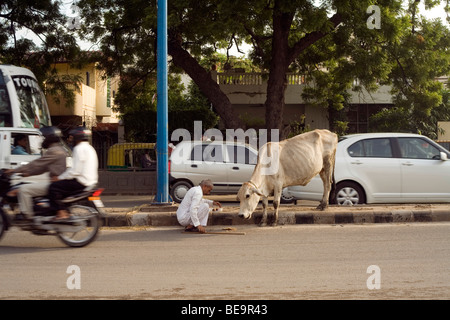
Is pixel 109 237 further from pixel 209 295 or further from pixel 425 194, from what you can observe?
pixel 425 194

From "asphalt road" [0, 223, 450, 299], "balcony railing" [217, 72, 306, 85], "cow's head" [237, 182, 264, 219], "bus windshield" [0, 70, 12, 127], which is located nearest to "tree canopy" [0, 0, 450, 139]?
"balcony railing" [217, 72, 306, 85]

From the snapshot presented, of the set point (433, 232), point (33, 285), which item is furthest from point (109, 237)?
point (433, 232)

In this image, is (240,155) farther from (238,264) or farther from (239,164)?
(238,264)

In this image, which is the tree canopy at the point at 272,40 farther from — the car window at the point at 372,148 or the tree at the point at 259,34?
the car window at the point at 372,148

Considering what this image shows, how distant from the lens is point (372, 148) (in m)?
11.9

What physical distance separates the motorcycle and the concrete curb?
7.23ft

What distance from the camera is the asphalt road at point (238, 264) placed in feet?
18.6

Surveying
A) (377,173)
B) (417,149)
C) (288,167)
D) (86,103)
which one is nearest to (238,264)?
(288,167)

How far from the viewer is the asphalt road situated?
5668mm

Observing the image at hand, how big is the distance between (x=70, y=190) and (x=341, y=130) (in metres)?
22.2

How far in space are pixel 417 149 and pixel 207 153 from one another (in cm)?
569

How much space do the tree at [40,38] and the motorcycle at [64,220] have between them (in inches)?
632

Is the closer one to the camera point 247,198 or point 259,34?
point 247,198

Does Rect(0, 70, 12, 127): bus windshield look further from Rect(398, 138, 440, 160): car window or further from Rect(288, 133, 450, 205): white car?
Rect(398, 138, 440, 160): car window
